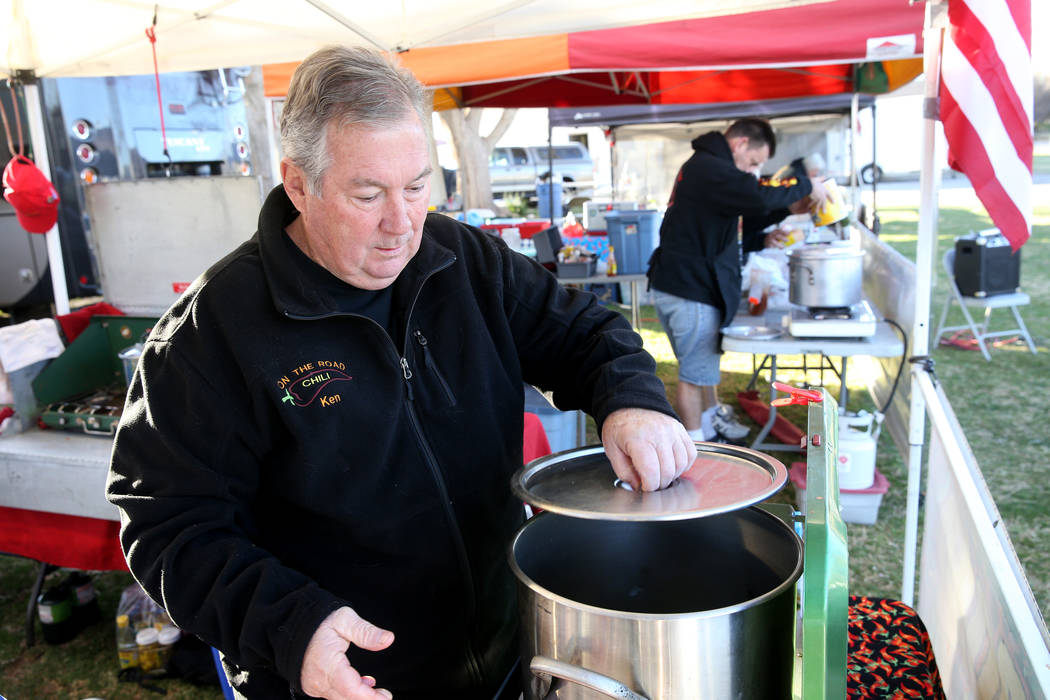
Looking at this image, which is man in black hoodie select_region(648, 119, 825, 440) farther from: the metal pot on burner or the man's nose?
the man's nose

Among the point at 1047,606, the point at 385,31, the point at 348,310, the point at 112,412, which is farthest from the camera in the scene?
the point at 385,31

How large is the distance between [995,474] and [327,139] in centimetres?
458

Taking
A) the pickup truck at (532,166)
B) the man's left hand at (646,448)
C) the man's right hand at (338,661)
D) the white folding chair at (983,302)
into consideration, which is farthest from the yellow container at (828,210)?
the pickup truck at (532,166)

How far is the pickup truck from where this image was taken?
20250mm

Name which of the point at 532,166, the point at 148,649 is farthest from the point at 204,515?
the point at 532,166

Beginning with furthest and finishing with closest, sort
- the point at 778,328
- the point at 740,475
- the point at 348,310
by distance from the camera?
the point at 778,328 < the point at 348,310 < the point at 740,475

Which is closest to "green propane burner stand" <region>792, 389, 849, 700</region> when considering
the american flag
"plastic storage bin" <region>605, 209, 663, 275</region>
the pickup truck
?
the american flag

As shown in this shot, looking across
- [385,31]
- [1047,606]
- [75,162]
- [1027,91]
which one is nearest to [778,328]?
[1047,606]

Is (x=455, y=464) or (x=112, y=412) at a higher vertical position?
(x=455, y=464)

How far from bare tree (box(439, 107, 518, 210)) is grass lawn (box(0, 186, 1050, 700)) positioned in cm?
477

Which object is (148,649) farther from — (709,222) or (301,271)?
(709,222)

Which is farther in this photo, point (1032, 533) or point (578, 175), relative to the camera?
point (578, 175)

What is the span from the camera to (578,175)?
20.5m

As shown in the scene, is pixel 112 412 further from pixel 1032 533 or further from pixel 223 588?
pixel 1032 533
